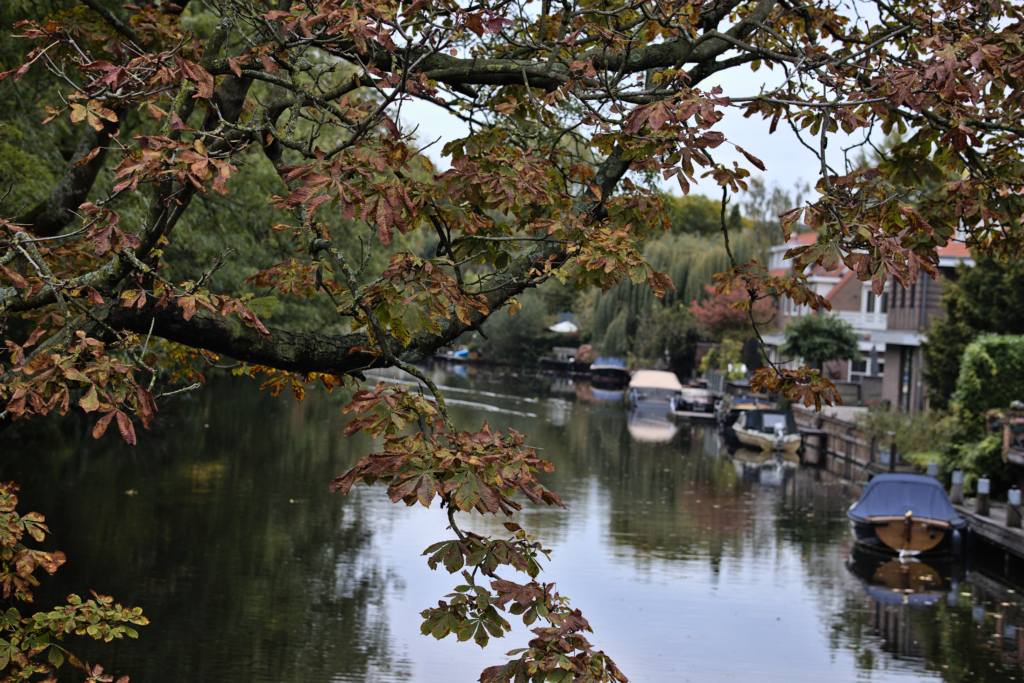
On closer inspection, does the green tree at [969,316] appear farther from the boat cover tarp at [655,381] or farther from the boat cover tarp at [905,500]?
the boat cover tarp at [655,381]

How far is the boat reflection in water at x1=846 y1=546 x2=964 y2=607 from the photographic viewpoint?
57.9ft

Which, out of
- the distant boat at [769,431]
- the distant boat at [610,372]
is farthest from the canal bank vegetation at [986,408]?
A: the distant boat at [610,372]

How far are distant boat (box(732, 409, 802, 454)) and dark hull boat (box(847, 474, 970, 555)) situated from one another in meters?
14.7

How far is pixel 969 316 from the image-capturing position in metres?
28.6

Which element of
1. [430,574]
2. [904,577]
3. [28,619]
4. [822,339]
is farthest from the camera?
[822,339]

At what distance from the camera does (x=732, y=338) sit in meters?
54.9

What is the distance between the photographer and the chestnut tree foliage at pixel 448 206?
3.96 metres

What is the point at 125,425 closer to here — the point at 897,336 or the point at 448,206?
the point at 448,206

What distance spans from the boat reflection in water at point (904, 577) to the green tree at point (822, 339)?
823 inches

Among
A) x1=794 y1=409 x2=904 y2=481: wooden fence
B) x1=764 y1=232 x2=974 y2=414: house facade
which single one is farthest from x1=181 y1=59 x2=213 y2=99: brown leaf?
x1=764 y1=232 x2=974 y2=414: house facade

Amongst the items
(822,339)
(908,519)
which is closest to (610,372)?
(822,339)

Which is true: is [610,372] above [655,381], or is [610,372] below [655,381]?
above

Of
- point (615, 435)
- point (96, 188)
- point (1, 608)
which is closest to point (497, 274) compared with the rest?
point (1, 608)

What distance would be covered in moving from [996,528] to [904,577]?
2.45 metres
